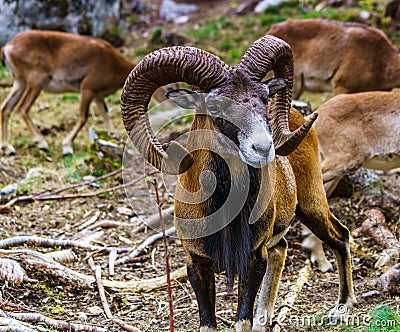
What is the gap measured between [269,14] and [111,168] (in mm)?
11918

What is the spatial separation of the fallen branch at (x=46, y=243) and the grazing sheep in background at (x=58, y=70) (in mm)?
5211

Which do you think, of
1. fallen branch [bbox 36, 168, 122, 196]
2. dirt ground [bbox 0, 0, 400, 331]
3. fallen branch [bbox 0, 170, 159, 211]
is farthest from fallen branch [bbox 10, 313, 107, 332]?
fallen branch [bbox 36, 168, 122, 196]

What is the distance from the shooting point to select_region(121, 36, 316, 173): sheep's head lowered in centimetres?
456

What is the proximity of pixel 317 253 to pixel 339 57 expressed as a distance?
17.6ft

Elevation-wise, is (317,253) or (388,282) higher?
(388,282)

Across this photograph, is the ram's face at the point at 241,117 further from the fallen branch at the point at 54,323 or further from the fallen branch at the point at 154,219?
the fallen branch at the point at 154,219

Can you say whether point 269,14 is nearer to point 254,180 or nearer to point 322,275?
point 322,275

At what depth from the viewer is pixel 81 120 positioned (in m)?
12.8

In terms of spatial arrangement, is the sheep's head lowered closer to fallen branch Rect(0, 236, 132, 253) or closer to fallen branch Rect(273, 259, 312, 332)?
fallen branch Rect(273, 259, 312, 332)

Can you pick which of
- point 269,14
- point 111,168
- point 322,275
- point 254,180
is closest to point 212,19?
point 269,14

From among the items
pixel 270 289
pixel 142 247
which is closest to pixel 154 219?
pixel 142 247

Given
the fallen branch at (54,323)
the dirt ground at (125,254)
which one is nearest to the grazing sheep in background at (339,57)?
the dirt ground at (125,254)

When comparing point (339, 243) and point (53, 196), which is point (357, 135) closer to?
point (339, 243)

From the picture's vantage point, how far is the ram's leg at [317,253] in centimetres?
729
